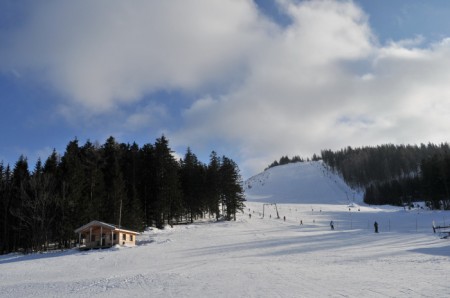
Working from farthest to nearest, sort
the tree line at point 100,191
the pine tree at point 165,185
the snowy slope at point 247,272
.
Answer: the pine tree at point 165,185 → the tree line at point 100,191 → the snowy slope at point 247,272

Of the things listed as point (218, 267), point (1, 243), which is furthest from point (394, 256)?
point (1, 243)

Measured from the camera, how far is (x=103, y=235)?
47.5m

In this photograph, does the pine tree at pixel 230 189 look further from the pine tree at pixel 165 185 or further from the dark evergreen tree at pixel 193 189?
the pine tree at pixel 165 185

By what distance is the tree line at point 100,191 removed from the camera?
52.2 metres

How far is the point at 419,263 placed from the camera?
2233cm

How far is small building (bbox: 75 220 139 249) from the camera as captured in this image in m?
45.7

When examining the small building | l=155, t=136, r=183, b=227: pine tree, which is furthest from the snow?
l=155, t=136, r=183, b=227: pine tree

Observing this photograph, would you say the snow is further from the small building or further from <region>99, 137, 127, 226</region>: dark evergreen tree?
<region>99, 137, 127, 226</region>: dark evergreen tree

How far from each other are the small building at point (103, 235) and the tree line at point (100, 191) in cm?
484

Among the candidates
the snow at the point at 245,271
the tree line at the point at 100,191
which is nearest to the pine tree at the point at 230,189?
the tree line at the point at 100,191

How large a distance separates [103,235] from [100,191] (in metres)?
12.4

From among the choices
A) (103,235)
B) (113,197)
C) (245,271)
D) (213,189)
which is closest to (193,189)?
(213,189)

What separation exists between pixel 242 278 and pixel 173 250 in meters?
20.2

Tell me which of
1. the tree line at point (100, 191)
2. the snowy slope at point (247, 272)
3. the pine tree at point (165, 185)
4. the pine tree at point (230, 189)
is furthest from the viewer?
the pine tree at point (230, 189)
